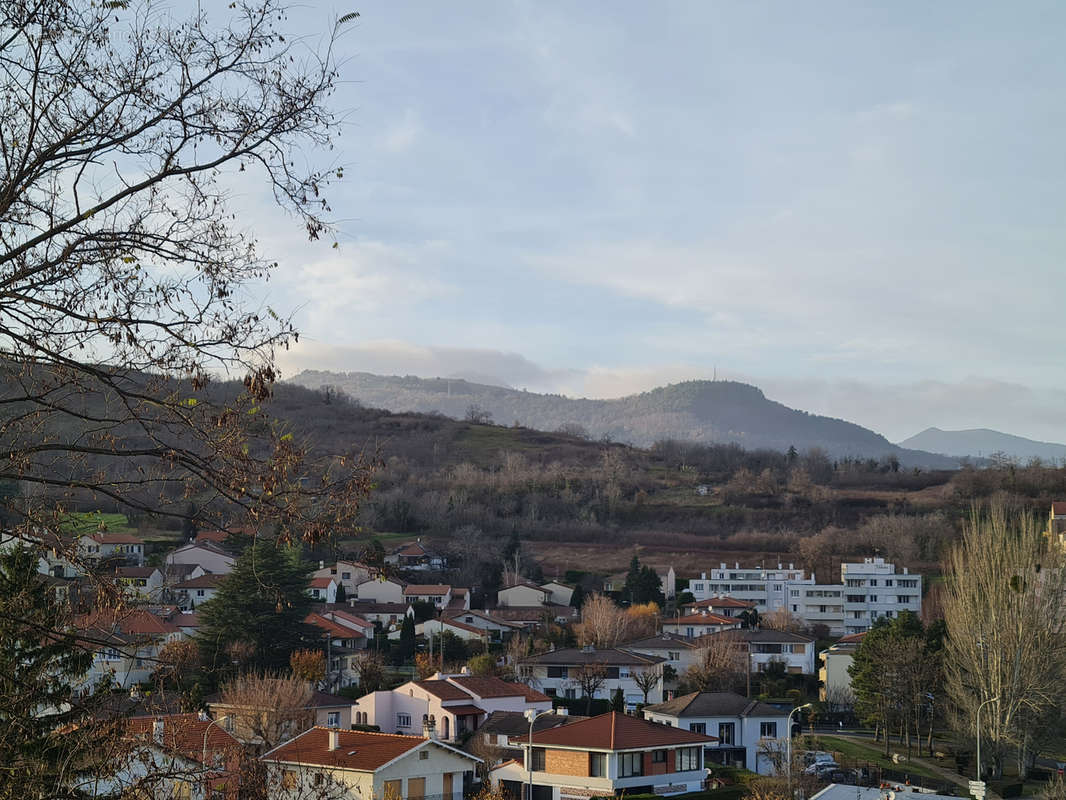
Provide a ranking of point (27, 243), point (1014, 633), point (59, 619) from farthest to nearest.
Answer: point (1014, 633) < point (59, 619) < point (27, 243)

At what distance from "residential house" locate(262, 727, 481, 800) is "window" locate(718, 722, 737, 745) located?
1279 cm

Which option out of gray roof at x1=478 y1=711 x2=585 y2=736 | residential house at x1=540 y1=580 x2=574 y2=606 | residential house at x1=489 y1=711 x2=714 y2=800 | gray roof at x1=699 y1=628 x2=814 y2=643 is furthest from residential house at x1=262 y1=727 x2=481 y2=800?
residential house at x1=540 y1=580 x2=574 y2=606

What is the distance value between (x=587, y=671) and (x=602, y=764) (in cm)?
1498

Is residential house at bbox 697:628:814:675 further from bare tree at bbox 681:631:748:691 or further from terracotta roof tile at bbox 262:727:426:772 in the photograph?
terracotta roof tile at bbox 262:727:426:772

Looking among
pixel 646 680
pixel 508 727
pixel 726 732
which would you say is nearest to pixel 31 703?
pixel 508 727

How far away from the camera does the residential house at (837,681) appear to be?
46.4 meters

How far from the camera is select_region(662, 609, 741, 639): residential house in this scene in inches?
2254

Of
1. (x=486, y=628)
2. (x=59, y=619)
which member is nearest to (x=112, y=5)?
(x=59, y=619)

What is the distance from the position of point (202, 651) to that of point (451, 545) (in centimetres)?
4003

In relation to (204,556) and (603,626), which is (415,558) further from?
(603,626)

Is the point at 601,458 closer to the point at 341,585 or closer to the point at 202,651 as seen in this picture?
the point at 341,585

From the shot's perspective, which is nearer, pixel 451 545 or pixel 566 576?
pixel 566 576

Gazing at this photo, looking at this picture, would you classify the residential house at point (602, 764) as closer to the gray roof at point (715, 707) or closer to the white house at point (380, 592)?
the gray roof at point (715, 707)

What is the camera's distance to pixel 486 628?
184 feet
